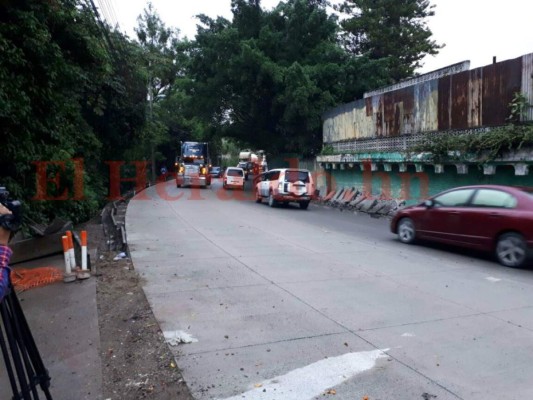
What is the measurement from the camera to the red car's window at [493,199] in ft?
28.3

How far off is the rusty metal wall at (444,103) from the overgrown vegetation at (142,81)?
4617mm

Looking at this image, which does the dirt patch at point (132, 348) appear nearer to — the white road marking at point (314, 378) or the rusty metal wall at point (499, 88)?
the white road marking at point (314, 378)

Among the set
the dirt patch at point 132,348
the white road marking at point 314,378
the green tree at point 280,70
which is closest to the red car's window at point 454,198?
the white road marking at point 314,378

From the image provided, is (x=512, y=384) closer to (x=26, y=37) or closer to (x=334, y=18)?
(x=26, y=37)

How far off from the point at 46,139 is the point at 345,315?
29.1 feet

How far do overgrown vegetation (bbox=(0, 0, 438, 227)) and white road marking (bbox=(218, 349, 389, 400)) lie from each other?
6.87 meters

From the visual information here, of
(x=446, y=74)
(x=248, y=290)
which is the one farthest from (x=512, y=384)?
(x=446, y=74)

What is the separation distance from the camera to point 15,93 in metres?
8.43

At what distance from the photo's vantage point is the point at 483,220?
888cm

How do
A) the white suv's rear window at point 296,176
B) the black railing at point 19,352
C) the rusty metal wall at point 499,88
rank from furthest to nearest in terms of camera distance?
the white suv's rear window at point 296,176 < the rusty metal wall at point 499,88 < the black railing at point 19,352

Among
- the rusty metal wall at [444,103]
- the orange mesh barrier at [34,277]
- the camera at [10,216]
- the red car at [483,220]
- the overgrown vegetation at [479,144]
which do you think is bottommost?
the orange mesh barrier at [34,277]

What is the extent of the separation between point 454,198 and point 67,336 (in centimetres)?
796

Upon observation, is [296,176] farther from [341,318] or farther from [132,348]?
[132,348]

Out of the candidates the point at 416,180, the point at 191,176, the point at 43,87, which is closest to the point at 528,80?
the point at 416,180
